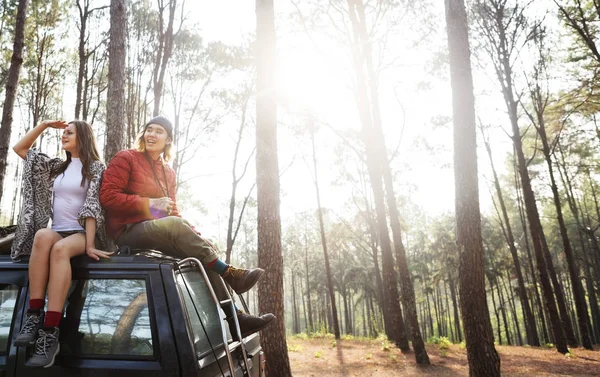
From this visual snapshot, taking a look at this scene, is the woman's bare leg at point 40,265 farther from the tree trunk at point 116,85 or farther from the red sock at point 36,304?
the tree trunk at point 116,85

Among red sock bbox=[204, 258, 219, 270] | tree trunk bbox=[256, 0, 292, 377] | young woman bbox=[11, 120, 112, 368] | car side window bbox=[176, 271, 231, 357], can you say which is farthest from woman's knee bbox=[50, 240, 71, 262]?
tree trunk bbox=[256, 0, 292, 377]

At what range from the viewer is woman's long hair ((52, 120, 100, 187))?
9.29ft

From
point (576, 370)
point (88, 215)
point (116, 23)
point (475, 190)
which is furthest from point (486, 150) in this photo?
point (88, 215)

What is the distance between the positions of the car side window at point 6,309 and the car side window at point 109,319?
32cm

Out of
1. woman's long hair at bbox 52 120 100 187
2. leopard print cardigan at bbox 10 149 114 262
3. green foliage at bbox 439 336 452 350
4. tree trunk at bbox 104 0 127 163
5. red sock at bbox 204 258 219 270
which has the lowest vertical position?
green foliage at bbox 439 336 452 350

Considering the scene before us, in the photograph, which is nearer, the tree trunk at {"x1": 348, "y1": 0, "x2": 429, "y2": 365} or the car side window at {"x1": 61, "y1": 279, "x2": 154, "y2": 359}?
the car side window at {"x1": 61, "y1": 279, "x2": 154, "y2": 359}

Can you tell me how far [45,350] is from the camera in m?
1.88

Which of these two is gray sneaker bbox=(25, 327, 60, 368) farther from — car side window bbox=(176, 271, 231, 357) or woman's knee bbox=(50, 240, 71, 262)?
car side window bbox=(176, 271, 231, 357)

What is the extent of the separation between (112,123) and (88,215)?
3.97 m

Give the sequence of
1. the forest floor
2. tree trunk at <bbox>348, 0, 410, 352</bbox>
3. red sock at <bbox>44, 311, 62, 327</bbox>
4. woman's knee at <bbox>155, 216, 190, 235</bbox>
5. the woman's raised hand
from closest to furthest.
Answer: red sock at <bbox>44, 311, 62, 327</bbox>, woman's knee at <bbox>155, 216, 190, 235</bbox>, the woman's raised hand, the forest floor, tree trunk at <bbox>348, 0, 410, 352</bbox>

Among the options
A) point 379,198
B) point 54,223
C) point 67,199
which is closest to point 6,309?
point 54,223

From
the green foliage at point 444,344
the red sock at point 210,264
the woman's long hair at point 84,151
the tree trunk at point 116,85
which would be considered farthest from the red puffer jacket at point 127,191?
the green foliage at point 444,344

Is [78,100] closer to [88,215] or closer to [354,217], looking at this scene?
[88,215]

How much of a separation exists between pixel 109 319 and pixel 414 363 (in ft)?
31.1
